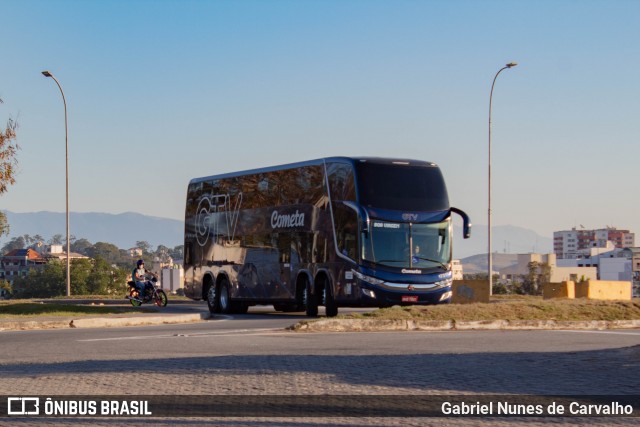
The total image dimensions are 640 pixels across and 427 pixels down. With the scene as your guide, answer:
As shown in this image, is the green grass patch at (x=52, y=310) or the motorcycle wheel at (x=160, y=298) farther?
the motorcycle wheel at (x=160, y=298)

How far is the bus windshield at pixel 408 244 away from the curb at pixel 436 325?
3613 mm

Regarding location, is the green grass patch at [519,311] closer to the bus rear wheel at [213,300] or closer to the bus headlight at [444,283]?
the bus headlight at [444,283]

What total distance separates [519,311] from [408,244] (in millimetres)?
3329

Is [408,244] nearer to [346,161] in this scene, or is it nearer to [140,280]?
[346,161]

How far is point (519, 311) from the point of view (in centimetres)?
2816

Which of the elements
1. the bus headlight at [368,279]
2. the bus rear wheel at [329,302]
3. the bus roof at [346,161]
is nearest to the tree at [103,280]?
the bus roof at [346,161]

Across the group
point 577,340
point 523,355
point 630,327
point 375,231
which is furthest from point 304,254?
point 523,355

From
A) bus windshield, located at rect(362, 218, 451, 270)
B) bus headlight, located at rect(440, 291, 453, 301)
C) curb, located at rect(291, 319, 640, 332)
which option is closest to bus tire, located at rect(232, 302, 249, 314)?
bus windshield, located at rect(362, 218, 451, 270)

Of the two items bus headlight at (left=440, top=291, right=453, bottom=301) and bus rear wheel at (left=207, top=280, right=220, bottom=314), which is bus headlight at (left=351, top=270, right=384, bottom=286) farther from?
bus rear wheel at (left=207, top=280, right=220, bottom=314)

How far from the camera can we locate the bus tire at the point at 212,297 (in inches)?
1368

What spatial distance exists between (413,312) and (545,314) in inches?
188

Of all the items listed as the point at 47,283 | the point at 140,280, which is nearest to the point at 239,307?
the point at 140,280

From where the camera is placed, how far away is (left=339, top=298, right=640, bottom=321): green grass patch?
25.4 meters

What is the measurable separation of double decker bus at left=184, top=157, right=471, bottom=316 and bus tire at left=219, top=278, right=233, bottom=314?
0.76 m
